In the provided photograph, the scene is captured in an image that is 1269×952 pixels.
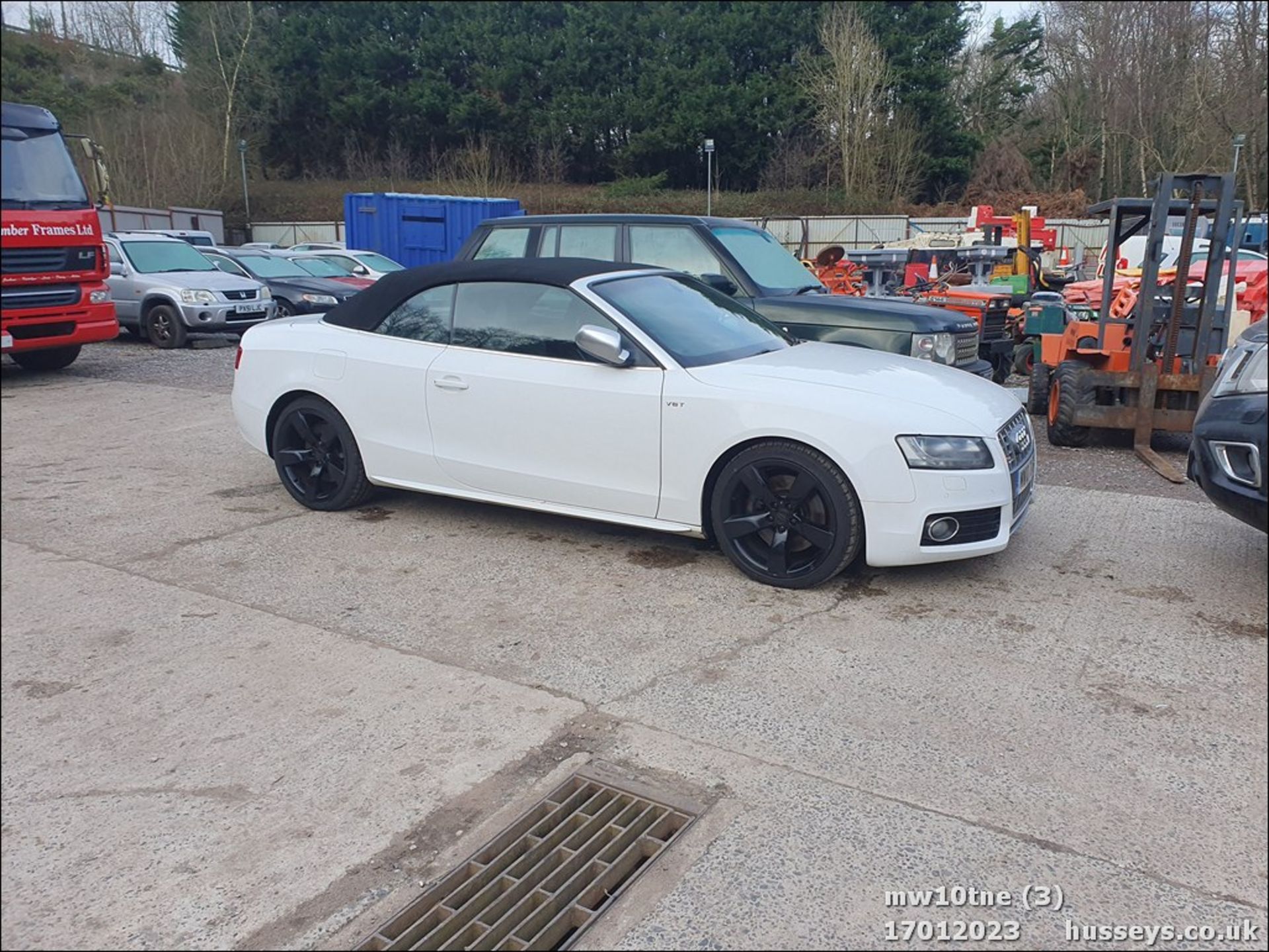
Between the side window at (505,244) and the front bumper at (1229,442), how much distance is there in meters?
5.53

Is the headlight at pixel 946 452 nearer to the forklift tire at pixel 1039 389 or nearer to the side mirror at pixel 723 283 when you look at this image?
the side mirror at pixel 723 283

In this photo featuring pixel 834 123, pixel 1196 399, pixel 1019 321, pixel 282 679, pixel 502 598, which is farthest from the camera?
pixel 834 123

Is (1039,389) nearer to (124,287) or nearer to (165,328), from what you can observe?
(165,328)

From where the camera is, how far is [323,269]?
19297 mm

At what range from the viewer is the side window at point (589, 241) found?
27.4 feet

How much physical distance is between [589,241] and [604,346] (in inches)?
136

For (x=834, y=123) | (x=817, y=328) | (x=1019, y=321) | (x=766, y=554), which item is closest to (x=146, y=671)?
(x=766, y=554)

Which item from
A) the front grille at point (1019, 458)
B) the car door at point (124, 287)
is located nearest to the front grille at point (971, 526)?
the front grille at point (1019, 458)

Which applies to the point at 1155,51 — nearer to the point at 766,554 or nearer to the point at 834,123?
the point at 766,554

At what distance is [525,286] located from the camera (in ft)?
19.0

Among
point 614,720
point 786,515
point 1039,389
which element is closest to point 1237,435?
point 786,515

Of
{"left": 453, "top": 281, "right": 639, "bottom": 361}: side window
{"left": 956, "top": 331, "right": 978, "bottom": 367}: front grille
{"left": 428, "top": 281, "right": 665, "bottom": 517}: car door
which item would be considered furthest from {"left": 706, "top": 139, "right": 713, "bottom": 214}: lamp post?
{"left": 428, "top": 281, "right": 665, "bottom": 517}: car door

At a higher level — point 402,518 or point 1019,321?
point 1019,321

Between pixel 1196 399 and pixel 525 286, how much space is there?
6.12 meters
